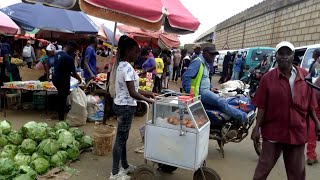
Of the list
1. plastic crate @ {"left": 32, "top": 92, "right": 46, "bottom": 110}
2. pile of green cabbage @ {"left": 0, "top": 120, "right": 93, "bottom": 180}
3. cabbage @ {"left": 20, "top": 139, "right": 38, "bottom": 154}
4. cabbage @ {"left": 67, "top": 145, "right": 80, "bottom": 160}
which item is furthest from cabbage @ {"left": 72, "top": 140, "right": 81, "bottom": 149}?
plastic crate @ {"left": 32, "top": 92, "right": 46, "bottom": 110}

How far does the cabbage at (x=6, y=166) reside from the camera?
13.2 feet

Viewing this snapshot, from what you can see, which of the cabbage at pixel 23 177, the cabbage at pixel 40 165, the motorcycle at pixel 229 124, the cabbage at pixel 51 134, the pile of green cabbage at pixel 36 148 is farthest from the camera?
the cabbage at pixel 51 134

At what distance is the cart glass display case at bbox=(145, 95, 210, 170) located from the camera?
3.79 metres

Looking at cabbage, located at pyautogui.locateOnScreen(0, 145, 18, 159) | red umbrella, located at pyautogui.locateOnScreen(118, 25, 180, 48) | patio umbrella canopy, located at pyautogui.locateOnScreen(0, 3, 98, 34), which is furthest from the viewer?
red umbrella, located at pyautogui.locateOnScreen(118, 25, 180, 48)

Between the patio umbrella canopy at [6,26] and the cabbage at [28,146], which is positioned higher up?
the patio umbrella canopy at [6,26]

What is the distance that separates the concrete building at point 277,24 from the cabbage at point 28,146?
13728mm

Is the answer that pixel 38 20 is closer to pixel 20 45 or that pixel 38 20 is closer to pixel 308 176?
pixel 308 176

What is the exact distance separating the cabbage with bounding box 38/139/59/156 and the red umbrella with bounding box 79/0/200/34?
2.13 meters

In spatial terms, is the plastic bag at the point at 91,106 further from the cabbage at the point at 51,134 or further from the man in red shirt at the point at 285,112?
the man in red shirt at the point at 285,112

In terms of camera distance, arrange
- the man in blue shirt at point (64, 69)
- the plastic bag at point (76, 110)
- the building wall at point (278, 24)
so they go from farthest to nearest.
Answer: the building wall at point (278, 24)
the plastic bag at point (76, 110)
the man in blue shirt at point (64, 69)

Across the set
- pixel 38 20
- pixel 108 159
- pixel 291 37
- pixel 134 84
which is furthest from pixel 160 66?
pixel 291 37

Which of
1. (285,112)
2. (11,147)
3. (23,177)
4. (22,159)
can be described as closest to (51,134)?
(11,147)

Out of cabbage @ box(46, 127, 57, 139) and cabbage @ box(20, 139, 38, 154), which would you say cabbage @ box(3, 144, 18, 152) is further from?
cabbage @ box(46, 127, 57, 139)

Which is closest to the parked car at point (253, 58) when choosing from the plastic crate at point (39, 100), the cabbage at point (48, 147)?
the plastic crate at point (39, 100)
